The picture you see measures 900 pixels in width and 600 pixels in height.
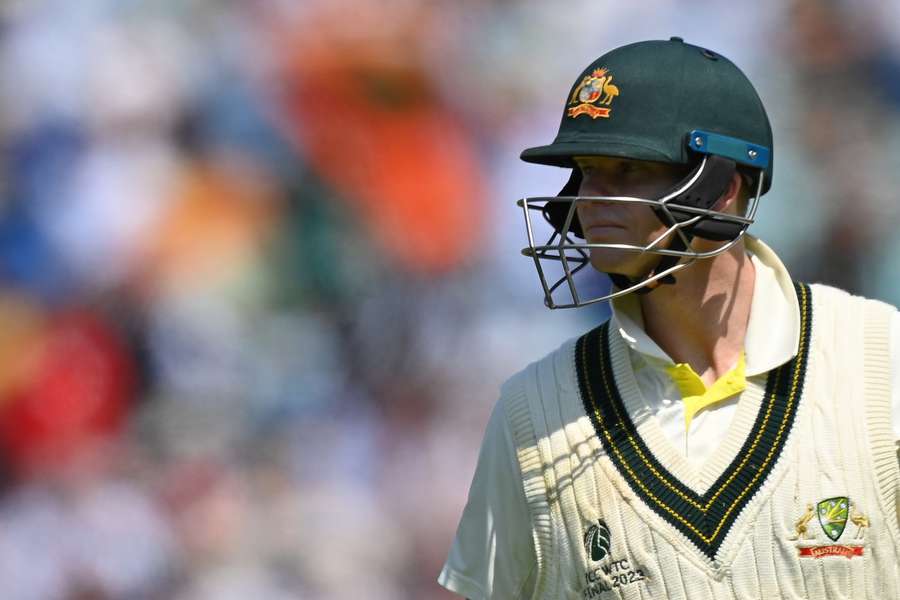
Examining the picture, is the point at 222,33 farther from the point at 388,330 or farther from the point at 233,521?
the point at 233,521

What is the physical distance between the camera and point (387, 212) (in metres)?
3.75

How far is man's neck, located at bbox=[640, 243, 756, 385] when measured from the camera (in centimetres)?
221

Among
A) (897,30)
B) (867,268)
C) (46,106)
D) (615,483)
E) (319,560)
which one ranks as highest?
(897,30)

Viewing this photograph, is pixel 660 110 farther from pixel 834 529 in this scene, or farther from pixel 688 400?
pixel 834 529

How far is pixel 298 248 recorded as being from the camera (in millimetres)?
3734

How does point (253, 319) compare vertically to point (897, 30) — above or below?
below

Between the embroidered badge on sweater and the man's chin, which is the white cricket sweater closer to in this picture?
the embroidered badge on sweater

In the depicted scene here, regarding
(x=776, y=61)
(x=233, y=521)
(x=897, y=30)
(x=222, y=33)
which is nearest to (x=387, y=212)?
(x=222, y=33)

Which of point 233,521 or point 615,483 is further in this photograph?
point 233,521

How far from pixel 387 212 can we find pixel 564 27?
2.39 feet

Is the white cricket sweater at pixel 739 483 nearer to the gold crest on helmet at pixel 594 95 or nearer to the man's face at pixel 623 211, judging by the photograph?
the man's face at pixel 623 211

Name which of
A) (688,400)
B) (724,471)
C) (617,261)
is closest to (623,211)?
(617,261)

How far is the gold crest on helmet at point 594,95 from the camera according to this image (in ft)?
7.20

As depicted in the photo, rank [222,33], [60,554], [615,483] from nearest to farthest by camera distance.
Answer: [615,483], [60,554], [222,33]
